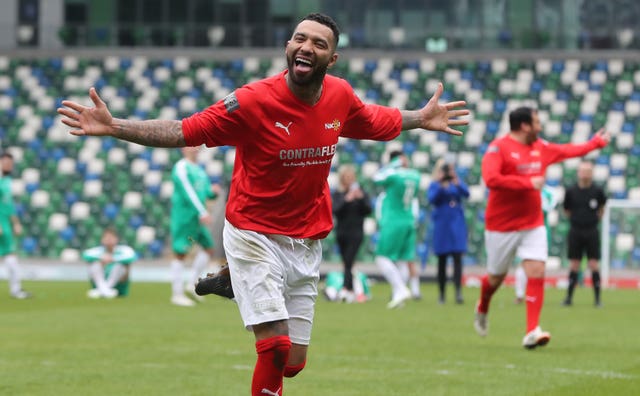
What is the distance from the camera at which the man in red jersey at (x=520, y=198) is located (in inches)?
472

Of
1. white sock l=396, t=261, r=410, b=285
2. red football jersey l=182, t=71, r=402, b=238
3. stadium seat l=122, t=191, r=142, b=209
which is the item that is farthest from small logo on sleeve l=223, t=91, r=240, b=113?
stadium seat l=122, t=191, r=142, b=209

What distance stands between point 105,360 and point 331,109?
466 centimetres

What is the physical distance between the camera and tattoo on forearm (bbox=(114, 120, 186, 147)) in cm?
Answer: 630

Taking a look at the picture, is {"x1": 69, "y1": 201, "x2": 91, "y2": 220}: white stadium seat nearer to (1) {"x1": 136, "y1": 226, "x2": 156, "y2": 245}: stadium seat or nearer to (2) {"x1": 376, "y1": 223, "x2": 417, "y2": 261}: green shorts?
(1) {"x1": 136, "y1": 226, "x2": 156, "y2": 245}: stadium seat

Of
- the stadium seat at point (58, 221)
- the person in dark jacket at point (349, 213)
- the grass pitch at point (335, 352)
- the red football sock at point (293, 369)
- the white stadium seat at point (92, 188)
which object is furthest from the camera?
the white stadium seat at point (92, 188)

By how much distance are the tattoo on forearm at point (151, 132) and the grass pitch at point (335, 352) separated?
272cm

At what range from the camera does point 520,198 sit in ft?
39.7

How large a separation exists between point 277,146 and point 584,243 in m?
13.4

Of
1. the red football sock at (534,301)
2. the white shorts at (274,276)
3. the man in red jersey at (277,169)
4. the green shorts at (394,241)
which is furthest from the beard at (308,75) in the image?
the green shorts at (394,241)

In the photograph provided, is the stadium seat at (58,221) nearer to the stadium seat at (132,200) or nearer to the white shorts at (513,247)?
the stadium seat at (132,200)

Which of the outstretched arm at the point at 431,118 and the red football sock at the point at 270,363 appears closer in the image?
the red football sock at the point at 270,363

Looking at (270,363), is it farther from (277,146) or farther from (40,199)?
(40,199)

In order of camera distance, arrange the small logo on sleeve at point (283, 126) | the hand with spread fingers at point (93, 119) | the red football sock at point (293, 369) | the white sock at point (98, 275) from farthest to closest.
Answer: the white sock at point (98, 275), the red football sock at point (293, 369), the small logo on sleeve at point (283, 126), the hand with spread fingers at point (93, 119)

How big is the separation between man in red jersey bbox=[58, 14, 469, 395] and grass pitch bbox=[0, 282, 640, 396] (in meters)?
1.99
